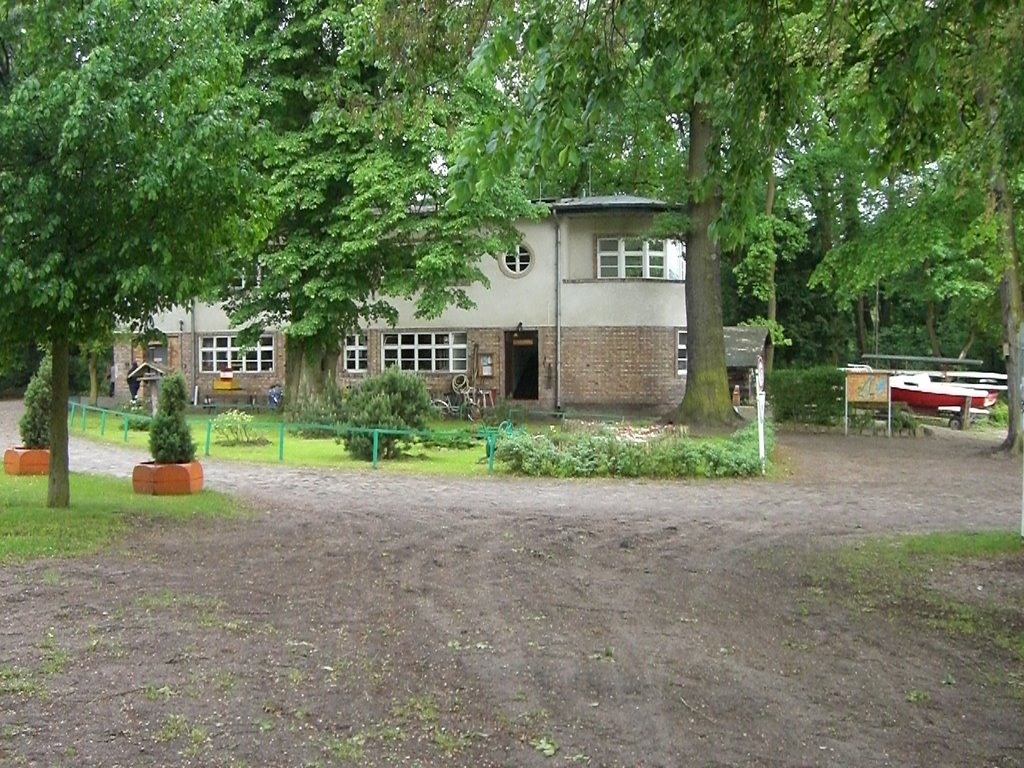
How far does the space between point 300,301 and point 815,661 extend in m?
24.0

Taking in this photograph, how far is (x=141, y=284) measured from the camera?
34.9 feet

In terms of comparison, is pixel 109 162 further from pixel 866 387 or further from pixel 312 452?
pixel 866 387

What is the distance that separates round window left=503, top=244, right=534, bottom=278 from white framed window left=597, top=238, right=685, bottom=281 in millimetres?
2257

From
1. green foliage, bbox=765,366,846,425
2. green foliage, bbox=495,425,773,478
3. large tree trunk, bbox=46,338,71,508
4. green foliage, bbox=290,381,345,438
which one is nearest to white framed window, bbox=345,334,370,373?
green foliage, bbox=290,381,345,438

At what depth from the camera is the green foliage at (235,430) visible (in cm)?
2400

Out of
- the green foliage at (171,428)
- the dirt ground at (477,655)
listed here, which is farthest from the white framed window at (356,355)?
the dirt ground at (477,655)

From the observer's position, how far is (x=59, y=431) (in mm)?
12016

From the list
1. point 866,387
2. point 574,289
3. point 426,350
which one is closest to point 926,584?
point 866,387

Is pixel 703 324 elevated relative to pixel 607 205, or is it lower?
lower

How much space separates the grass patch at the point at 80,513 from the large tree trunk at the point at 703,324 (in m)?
15.7

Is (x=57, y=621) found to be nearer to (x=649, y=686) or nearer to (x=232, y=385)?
(x=649, y=686)

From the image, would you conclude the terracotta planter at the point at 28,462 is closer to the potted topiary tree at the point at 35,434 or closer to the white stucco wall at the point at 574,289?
the potted topiary tree at the point at 35,434

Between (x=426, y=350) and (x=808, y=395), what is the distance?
1272cm

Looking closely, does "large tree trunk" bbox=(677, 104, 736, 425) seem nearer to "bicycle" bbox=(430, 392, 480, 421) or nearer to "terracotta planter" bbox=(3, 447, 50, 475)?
"bicycle" bbox=(430, 392, 480, 421)
